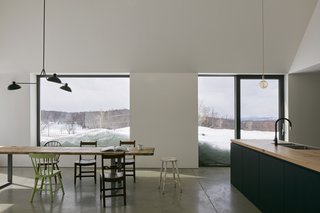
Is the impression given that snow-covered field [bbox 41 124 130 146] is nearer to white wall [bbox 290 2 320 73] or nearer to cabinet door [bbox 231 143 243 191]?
cabinet door [bbox 231 143 243 191]

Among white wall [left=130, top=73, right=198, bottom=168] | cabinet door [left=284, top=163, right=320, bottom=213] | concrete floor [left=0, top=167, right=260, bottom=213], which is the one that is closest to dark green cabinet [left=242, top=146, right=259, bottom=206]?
concrete floor [left=0, top=167, right=260, bottom=213]

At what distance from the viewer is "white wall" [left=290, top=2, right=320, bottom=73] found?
191 inches

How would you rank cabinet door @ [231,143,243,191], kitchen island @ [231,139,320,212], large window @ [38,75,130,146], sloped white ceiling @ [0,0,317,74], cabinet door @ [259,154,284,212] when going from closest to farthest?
kitchen island @ [231,139,320,212], cabinet door @ [259,154,284,212], cabinet door @ [231,143,243,191], sloped white ceiling @ [0,0,317,74], large window @ [38,75,130,146]

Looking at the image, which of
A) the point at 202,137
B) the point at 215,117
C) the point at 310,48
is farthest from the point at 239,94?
the point at 310,48

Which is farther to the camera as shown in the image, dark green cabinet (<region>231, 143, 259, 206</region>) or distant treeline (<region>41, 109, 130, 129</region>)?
distant treeline (<region>41, 109, 130, 129</region>)

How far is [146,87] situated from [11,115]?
3.54m

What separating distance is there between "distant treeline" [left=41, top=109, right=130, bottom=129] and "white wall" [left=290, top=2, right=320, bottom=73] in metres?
4.39

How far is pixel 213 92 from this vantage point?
6512mm

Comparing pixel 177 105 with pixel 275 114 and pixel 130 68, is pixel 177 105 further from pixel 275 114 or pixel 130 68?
pixel 275 114

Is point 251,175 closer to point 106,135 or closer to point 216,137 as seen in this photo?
point 216,137

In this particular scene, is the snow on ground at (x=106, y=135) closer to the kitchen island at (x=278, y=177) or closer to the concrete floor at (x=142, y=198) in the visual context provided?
the concrete floor at (x=142, y=198)

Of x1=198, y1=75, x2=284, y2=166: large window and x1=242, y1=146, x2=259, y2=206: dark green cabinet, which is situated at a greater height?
x1=198, y1=75, x2=284, y2=166: large window

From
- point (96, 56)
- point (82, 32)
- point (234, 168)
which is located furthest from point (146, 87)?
point (234, 168)

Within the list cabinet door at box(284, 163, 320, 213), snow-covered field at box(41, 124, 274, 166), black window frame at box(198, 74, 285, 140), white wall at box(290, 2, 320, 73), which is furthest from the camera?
snow-covered field at box(41, 124, 274, 166)
